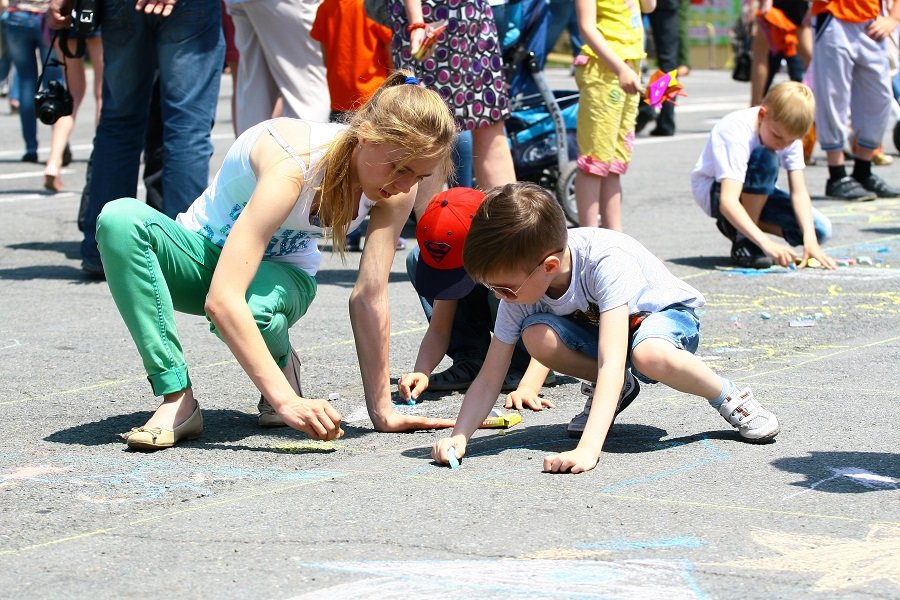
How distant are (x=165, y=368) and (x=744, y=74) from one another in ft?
36.9

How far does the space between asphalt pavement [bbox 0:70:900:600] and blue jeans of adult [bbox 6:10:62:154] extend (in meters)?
6.16

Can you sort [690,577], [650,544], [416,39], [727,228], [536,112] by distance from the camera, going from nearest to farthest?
[690,577], [650,544], [416,39], [727,228], [536,112]

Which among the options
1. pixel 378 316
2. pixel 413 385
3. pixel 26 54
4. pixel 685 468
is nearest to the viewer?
pixel 685 468

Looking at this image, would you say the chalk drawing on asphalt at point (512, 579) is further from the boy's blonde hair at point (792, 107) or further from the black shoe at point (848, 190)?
the black shoe at point (848, 190)

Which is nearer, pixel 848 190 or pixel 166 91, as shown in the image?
pixel 166 91

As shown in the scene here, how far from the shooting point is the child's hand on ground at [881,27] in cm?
897

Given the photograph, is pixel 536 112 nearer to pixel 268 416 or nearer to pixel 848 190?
pixel 848 190

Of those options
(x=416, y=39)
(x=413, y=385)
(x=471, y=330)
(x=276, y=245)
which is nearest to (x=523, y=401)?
(x=413, y=385)

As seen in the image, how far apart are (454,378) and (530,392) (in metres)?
0.40

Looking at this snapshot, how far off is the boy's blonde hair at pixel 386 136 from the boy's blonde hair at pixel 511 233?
0.23 meters

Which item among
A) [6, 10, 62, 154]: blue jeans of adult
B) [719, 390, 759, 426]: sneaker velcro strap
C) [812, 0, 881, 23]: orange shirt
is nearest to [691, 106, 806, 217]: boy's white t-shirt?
[812, 0, 881, 23]: orange shirt

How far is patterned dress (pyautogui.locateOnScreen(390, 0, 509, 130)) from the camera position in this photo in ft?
19.0

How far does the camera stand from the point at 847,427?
376 cm

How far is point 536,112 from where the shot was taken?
7.55 m
